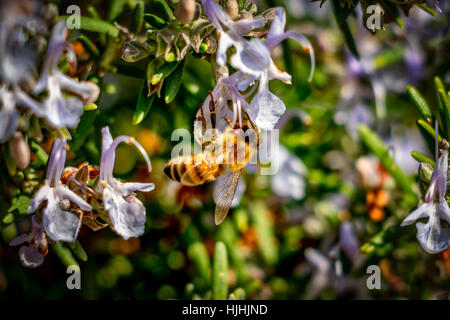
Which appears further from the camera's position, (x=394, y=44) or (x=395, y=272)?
(x=394, y=44)

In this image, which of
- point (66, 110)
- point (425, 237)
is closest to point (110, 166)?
point (66, 110)

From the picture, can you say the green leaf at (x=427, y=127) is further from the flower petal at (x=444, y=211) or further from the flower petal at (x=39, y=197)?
A: the flower petal at (x=39, y=197)

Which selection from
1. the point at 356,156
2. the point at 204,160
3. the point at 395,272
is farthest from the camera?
the point at 356,156

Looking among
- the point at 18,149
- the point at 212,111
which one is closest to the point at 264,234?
the point at 212,111
